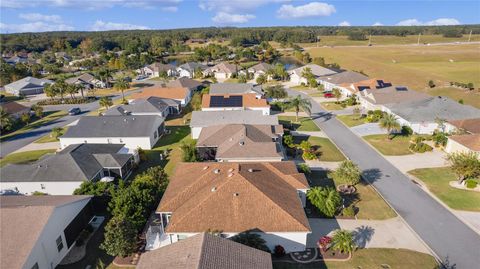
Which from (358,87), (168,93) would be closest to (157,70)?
(168,93)

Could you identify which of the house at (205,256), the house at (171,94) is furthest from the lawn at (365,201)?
the house at (171,94)

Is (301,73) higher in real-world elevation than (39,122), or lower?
higher

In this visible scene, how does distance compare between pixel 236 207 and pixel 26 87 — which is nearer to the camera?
pixel 236 207

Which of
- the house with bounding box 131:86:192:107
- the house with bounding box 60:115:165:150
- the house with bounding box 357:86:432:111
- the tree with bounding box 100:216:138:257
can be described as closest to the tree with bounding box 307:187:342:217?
the tree with bounding box 100:216:138:257

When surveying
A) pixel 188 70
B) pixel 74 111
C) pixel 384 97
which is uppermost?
pixel 188 70

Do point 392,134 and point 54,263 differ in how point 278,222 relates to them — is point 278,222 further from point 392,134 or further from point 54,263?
point 392,134

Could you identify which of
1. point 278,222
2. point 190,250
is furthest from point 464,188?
point 190,250

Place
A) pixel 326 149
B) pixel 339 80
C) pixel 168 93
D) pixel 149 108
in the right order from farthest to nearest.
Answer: pixel 339 80 → pixel 168 93 → pixel 149 108 → pixel 326 149

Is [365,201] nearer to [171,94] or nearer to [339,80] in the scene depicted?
[171,94]
